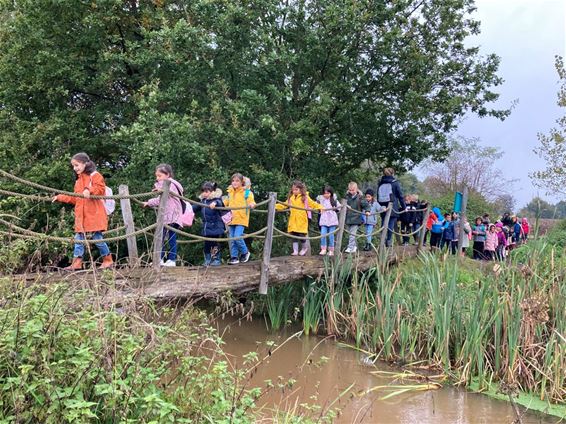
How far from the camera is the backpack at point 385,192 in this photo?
9.49 m

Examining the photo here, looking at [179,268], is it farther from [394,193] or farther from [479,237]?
[479,237]

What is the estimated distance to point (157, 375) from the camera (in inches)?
124

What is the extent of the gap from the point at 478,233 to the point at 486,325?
27.4ft

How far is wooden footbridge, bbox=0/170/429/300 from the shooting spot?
3.83m

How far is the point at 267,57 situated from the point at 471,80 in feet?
14.6

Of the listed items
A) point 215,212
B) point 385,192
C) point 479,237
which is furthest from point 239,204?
point 479,237

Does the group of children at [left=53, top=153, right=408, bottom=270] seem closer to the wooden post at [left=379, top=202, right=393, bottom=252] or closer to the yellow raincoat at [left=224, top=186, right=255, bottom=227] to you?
the yellow raincoat at [left=224, top=186, right=255, bottom=227]

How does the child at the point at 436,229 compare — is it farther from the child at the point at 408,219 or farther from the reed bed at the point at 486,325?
the reed bed at the point at 486,325

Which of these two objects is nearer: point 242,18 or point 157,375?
point 157,375

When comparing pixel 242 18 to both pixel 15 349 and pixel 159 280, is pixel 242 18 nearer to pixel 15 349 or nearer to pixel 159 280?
pixel 159 280

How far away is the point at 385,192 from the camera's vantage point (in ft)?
31.3

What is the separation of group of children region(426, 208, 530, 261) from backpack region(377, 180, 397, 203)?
3.35 metres

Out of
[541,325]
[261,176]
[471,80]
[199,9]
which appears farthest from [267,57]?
[541,325]

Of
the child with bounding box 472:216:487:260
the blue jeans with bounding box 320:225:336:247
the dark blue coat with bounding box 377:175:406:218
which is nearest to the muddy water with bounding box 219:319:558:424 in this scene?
the blue jeans with bounding box 320:225:336:247
